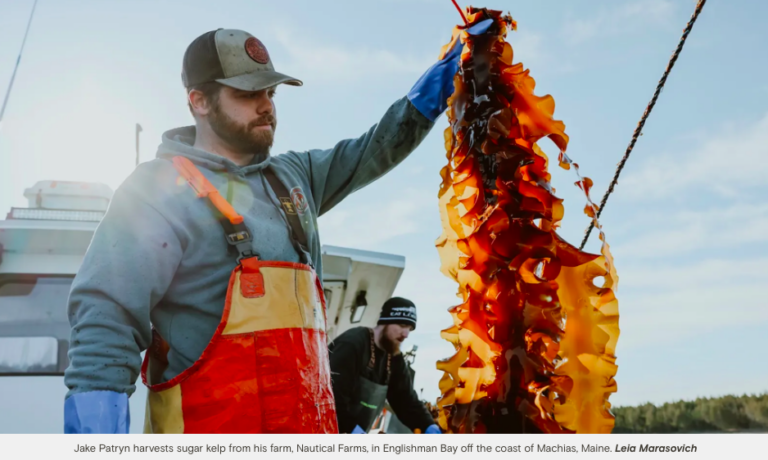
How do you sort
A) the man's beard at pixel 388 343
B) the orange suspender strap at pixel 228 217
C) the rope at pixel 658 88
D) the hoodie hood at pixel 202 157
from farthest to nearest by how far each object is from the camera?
the man's beard at pixel 388 343, the hoodie hood at pixel 202 157, the orange suspender strap at pixel 228 217, the rope at pixel 658 88

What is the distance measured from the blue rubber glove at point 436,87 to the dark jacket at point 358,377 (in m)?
1.97

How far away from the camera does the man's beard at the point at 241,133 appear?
5.68 ft

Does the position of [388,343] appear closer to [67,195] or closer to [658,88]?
[67,195]

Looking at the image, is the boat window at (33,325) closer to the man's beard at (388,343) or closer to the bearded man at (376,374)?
the bearded man at (376,374)

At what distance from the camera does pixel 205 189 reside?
5.21ft

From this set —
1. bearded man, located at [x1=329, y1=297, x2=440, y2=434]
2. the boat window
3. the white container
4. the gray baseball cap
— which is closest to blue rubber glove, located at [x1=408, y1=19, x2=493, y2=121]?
the gray baseball cap

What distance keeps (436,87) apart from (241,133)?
53 cm

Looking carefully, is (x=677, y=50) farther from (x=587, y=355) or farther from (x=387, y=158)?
(x=387, y=158)

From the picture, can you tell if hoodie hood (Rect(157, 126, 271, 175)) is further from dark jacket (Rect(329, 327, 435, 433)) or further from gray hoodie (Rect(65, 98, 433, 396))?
dark jacket (Rect(329, 327, 435, 433))

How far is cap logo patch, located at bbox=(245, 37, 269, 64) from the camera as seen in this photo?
1776mm

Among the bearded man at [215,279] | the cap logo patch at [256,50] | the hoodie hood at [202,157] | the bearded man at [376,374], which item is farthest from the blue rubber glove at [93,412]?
the bearded man at [376,374]

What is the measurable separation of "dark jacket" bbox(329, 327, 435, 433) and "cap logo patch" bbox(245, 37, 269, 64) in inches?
79.2

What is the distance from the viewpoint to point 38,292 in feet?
12.2

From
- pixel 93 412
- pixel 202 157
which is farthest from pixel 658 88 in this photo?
pixel 93 412
